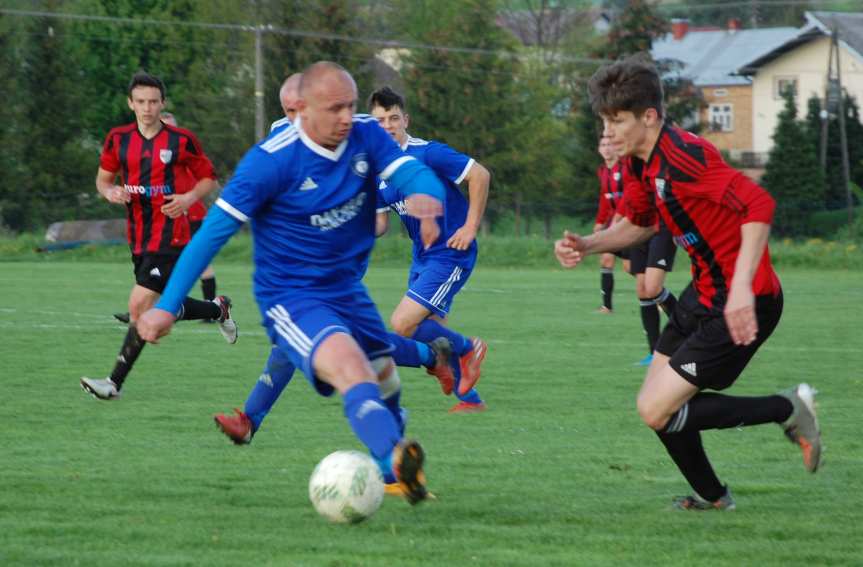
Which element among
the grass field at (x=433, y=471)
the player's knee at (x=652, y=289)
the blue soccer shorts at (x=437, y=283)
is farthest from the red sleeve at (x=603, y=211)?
the blue soccer shorts at (x=437, y=283)

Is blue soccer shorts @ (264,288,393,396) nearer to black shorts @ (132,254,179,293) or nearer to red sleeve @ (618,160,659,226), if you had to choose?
red sleeve @ (618,160,659,226)

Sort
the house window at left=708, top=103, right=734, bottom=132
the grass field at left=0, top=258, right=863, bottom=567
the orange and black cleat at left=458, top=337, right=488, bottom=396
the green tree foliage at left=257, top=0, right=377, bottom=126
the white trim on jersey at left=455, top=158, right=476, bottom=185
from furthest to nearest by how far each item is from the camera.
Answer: the house window at left=708, top=103, right=734, bottom=132, the green tree foliage at left=257, top=0, right=377, bottom=126, the white trim on jersey at left=455, top=158, right=476, bottom=185, the orange and black cleat at left=458, top=337, right=488, bottom=396, the grass field at left=0, top=258, right=863, bottom=567

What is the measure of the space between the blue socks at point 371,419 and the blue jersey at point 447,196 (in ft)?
10.8

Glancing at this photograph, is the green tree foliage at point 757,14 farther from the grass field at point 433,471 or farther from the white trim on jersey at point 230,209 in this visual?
the white trim on jersey at point 230,209

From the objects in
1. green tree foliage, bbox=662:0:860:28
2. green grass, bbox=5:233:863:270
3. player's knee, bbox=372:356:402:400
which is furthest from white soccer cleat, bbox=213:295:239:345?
green tree foliage, bbox=662:0:860:28

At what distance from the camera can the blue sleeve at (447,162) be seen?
28.0 ft

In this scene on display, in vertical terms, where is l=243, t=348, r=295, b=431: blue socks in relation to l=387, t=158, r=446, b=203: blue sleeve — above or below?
below

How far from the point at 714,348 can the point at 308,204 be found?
1672mm

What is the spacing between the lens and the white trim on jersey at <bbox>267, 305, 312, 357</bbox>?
5.37m

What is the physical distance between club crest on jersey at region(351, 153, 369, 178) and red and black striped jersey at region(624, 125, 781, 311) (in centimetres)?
109

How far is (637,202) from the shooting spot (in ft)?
19.2

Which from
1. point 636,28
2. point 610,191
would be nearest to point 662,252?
point 610,191

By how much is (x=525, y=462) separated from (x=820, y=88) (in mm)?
58201

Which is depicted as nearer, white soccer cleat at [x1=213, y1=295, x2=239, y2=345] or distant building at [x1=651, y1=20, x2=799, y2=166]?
white soccer cleat at [x1=213, y1=295, x2=239, y2=345]
